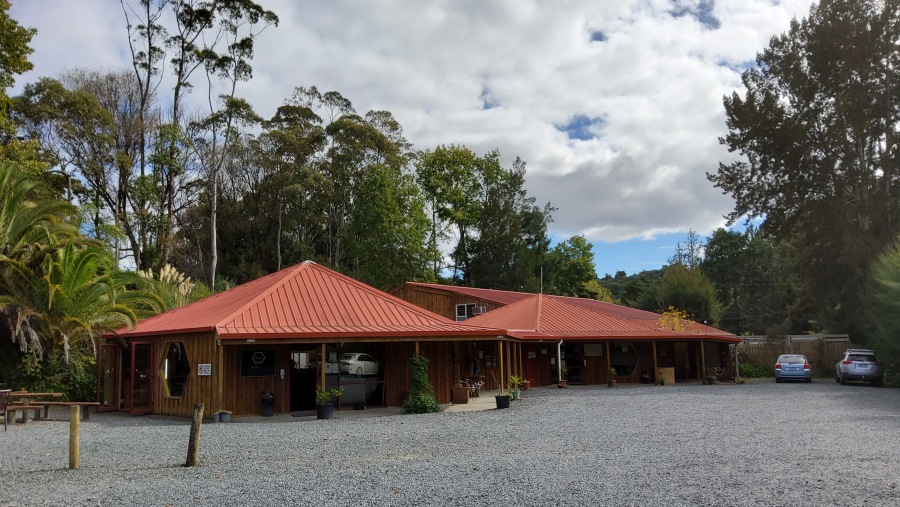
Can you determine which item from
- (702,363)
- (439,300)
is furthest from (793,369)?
(439,300)

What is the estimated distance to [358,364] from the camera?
693 inches

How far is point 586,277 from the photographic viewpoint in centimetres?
5472

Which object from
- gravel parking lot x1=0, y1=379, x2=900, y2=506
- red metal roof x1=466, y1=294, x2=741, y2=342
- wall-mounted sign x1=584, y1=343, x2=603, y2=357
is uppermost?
red metal roof x1=466, y1=294, x2=741, y2=342

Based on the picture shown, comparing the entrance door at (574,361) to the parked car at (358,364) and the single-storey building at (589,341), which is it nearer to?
the single-storey building at (589,341)

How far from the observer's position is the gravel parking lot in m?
6.89

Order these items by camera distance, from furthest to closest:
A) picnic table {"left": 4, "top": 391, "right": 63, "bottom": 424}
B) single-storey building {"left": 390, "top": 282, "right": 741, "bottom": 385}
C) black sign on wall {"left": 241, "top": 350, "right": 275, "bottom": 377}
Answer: single-storey building {"left": 390, "top": 282, "right": 741, "bottom": 385}
black sign on wall {"left": 241, "top": 350, "right": 275, "bottom": 377}
picnic table {"left": 4, "top": 391, "right": 63, "bottom": 424}

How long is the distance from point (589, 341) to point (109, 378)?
1625 cm

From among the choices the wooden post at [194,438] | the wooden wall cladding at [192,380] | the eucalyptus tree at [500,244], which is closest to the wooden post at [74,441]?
the wooden post at [194,438]

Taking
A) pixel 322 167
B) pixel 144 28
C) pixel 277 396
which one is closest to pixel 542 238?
pixel 322 167

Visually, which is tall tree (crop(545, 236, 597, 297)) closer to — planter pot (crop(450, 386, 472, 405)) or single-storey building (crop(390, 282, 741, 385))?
single-storey building (crop(390, 282, 741, 385))

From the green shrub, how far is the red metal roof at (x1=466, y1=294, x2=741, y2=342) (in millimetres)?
6070

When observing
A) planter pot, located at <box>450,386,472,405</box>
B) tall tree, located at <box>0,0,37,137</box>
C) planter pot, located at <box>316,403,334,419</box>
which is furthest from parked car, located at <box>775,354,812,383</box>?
tall tree, located at <box>0,0,37,137</box>

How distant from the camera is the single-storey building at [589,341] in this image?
2520 cm

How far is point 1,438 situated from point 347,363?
755cm
